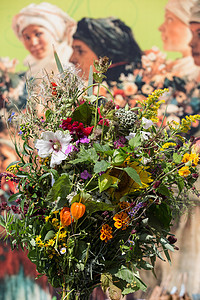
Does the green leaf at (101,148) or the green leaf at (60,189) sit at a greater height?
the green leaf at (101,148)

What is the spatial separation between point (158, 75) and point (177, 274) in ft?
3.79

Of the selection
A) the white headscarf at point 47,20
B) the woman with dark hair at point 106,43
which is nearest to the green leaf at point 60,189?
the woman with dark hair at point 106,43

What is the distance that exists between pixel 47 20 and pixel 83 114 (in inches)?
64.9

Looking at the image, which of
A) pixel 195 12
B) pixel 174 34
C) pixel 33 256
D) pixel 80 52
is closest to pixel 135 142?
pixel 33 256

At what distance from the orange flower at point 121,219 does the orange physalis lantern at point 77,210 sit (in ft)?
0.20

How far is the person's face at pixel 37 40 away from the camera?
2104 mm

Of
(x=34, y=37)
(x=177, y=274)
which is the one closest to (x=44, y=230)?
(x=177, y=274)

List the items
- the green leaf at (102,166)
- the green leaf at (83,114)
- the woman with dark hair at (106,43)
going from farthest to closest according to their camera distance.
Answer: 1. the woman with dark hair at (106,43)
2. the green leaf at (83,114)
3. the green leaf at (102,166)

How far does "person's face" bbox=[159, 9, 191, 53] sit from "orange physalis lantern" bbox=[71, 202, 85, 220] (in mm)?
1727

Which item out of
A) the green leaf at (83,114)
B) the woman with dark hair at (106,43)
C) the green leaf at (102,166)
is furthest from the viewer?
the woman with dark hair at (106,43)

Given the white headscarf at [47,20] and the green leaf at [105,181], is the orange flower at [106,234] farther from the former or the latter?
the white headscarf at [47,20]

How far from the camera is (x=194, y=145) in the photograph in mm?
633

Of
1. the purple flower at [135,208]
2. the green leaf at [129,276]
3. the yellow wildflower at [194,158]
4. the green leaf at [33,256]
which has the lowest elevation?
the green leaf at [129,276]

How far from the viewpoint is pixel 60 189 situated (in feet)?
1.92
